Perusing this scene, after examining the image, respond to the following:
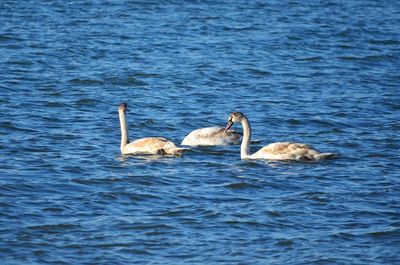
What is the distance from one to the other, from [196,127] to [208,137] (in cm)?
199

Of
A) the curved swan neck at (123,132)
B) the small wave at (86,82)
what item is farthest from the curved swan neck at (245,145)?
the small wave at (86,82)

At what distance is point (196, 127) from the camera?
811 inches

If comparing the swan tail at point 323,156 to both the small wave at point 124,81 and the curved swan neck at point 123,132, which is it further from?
the small wave at point 124,81

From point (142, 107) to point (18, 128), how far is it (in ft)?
11.4

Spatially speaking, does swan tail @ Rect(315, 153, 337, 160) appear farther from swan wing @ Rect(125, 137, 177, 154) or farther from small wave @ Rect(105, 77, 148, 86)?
small wave @ Rect(105, 77, 148, 86)

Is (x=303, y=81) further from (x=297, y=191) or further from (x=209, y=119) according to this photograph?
(x=297, y=191)

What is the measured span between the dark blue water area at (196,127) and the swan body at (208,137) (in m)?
0.16

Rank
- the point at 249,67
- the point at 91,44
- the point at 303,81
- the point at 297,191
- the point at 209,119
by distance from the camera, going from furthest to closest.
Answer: the point at 91,44 → the point at 249,67 → the point at 303,81 → the point at 209,119 → the point at 297,191

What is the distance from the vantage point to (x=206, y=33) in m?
32.5

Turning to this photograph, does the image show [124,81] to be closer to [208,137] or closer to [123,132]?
[123,132]

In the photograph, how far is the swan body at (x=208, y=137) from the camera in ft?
61.1

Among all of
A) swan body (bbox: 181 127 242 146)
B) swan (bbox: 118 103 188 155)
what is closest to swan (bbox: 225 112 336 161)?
swan body (bbox: 181 127 242 146)

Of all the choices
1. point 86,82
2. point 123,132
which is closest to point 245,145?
point 123,132

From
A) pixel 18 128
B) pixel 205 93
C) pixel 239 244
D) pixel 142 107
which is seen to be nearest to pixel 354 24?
pixel 205 93
